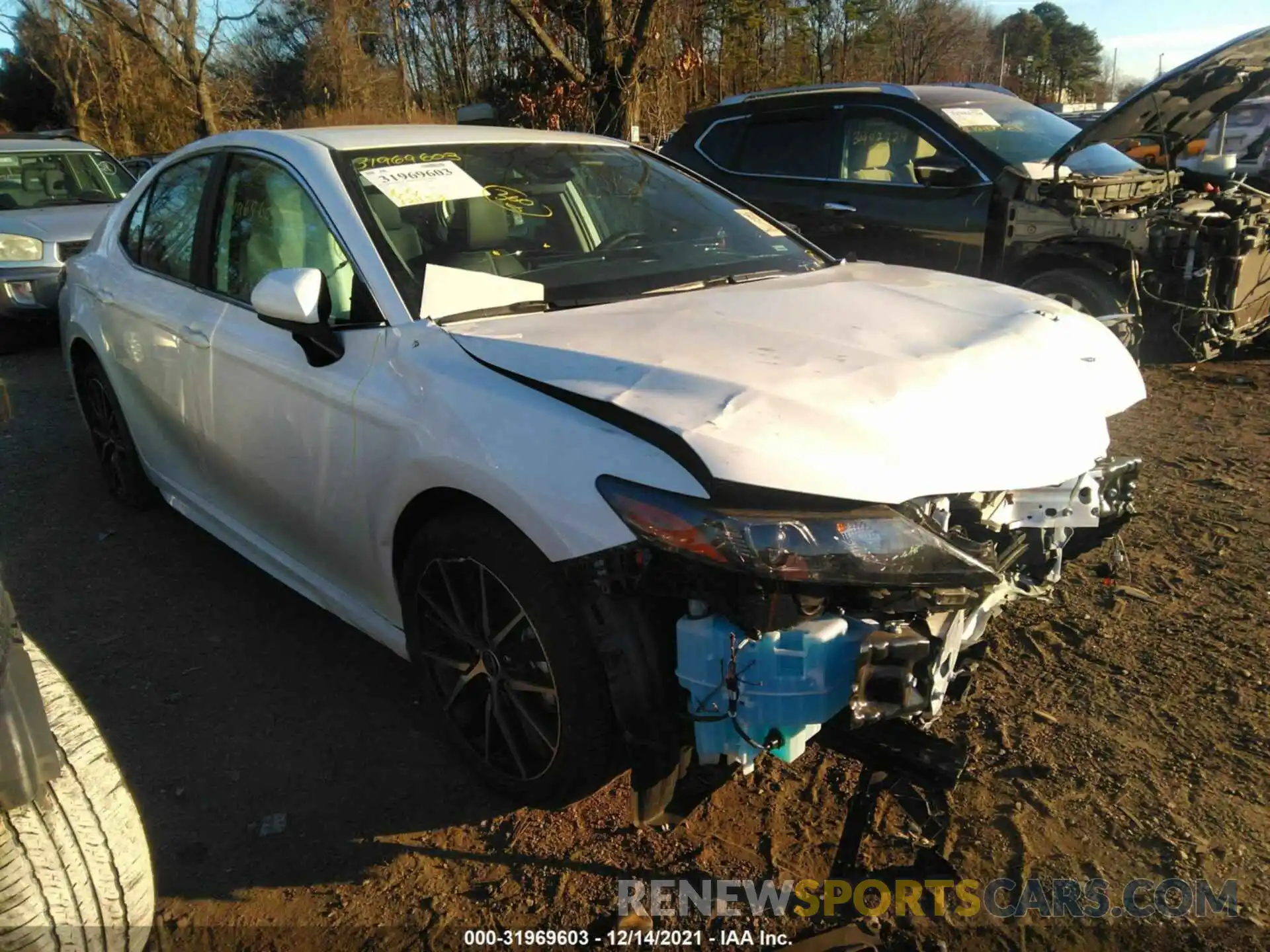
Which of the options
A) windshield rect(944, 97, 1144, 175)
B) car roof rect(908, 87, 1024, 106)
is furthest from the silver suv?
windshield rect(944, 97, 1144, 175)

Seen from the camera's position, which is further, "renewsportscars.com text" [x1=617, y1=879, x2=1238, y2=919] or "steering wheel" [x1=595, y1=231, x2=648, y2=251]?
"steering wheel" [x1=595, y1=231, x2=648, y2=251]

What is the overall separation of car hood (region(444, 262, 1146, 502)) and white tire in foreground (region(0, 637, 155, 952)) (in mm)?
1200

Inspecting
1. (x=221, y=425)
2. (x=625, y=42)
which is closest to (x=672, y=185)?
(x=221, y=425)

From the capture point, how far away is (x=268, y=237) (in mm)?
3357

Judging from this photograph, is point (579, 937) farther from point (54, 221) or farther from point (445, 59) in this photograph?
point (445, 59)

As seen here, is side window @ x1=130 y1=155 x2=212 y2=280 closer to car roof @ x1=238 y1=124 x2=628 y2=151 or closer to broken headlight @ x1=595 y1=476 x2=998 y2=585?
car roof @ x1=238 y1=124 x2=628 y2=151

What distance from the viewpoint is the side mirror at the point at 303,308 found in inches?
107

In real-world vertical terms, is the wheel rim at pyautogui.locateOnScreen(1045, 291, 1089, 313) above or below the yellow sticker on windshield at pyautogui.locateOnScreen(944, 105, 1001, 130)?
below

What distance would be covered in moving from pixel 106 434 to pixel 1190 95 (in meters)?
6.34

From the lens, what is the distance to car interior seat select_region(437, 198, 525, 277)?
119 inches

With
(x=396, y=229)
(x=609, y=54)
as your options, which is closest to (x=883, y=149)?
(x=609, y=54)

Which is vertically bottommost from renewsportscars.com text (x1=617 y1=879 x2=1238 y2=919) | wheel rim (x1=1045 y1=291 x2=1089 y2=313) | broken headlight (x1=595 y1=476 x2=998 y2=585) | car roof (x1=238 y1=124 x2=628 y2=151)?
renewsportscars.com text (x1=617 y1=879 x2=1238 y2=919)

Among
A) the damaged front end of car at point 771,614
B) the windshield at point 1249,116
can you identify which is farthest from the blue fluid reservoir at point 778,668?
the windshield at point 1249,116

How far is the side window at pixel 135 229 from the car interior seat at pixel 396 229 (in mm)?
1749
